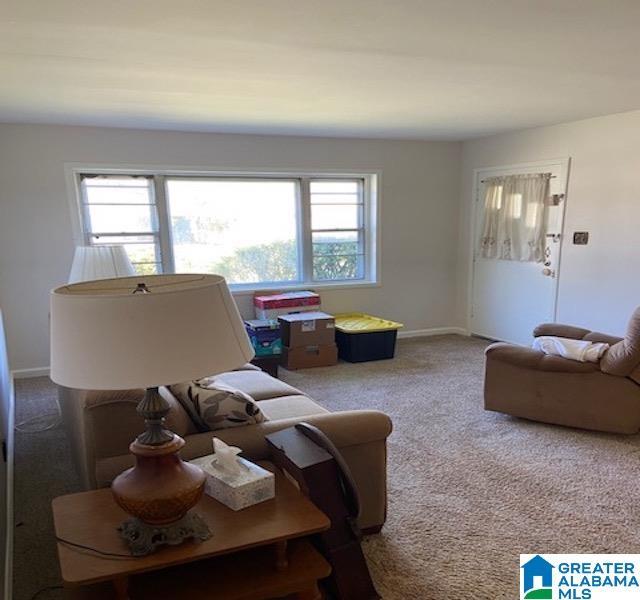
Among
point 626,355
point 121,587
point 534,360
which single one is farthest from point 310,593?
point 626,355

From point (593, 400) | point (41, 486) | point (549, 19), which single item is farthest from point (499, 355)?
point (41, 486)

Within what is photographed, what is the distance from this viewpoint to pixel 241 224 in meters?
5.10

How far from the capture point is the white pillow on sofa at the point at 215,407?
1.89 m

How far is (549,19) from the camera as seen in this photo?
2.02m

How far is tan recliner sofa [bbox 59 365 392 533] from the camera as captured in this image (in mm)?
1780

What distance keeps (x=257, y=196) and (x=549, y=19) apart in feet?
11.5

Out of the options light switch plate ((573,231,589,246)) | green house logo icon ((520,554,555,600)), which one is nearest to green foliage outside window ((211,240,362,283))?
light switch plate ((573,231,589,246))

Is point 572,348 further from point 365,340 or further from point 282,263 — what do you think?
point 282,263

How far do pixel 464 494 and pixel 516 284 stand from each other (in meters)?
3.22

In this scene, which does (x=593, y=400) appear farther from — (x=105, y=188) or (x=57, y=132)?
(x=57, y=132)

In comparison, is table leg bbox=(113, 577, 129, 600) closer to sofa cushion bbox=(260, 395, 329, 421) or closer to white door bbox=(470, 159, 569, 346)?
sofa cushion bbox=(260, 395, 329, 421)

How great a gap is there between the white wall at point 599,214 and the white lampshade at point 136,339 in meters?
4.15

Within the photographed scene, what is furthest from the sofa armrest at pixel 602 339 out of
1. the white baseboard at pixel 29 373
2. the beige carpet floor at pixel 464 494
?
the white baseboard at pixel 29 373

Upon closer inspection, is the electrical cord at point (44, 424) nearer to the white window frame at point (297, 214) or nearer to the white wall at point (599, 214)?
the white window frame at point (297, 214)
